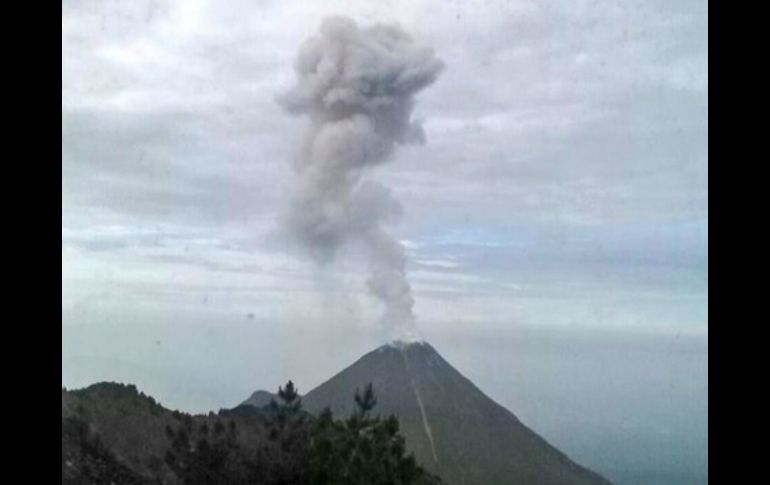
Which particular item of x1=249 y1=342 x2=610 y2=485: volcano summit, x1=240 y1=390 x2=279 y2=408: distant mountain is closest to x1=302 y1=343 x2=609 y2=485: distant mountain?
x1=249 y1=342 x2=610 y2=485: volcano summit

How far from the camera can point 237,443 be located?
169 inches

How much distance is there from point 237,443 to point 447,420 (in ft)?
3.26

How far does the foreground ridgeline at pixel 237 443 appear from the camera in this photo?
13.7ft

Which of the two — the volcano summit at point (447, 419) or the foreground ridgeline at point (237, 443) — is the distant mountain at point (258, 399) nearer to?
the foreground ridgeline at point (237, 443)

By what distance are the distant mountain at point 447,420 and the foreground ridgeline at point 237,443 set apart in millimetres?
69

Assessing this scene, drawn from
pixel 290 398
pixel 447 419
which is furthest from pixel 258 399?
pixel 447 419

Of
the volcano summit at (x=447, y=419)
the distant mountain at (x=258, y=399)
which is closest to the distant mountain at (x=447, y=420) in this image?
the volcano summit at (x=447, y=419)

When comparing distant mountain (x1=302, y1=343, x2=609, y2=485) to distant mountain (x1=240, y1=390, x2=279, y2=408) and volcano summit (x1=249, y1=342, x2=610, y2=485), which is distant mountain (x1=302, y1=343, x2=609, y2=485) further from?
distant mountain (x1=240, y1=390, x2=279, y2=408)

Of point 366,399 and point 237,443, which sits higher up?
point 366,399

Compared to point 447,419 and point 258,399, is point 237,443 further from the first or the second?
point 447,419

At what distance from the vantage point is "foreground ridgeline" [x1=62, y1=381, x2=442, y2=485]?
13.7 feet
